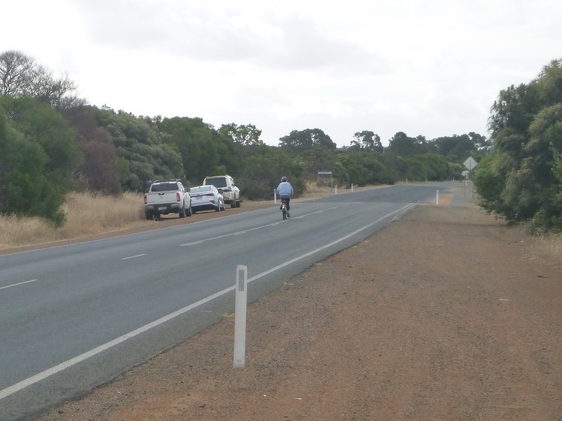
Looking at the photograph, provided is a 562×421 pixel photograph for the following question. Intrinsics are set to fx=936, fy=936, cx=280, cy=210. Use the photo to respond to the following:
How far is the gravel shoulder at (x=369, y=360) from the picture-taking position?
25.4 ft

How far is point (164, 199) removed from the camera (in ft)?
148

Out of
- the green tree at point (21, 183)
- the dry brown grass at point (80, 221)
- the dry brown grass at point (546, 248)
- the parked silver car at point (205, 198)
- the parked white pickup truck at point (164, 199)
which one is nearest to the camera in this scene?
the dry brown grass at point (546, 248)

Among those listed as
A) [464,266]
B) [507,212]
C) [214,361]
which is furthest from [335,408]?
[507,212]

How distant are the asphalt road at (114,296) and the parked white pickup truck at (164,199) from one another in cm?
1315

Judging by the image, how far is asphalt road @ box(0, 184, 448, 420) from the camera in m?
9.30

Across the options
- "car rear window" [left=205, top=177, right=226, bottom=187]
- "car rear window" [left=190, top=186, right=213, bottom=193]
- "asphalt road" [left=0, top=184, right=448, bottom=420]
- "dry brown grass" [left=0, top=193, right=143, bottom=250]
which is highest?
"car rear window" [left=205, top=177, right=226, bottom=187]

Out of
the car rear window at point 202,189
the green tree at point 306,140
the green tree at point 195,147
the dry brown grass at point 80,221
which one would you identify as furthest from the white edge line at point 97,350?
the green tree at point 306,140

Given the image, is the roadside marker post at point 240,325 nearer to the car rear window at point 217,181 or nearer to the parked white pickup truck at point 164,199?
the parked white pickup truck at point 164,199

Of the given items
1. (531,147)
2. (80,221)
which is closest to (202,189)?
(80,221)

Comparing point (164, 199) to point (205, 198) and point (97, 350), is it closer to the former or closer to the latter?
point (205, 198)

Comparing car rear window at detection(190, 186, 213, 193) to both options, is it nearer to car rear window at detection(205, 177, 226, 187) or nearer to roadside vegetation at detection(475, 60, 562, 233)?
car rear window at detection(205, 177, 226, 187)

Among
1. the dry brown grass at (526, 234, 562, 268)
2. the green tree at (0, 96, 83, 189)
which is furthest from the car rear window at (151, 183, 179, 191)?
the dry brown grass at (526, 234, 562, 268)

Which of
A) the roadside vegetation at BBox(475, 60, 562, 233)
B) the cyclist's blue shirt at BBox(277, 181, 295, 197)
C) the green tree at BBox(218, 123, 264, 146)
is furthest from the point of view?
the green tree at BBox(218, 123, 264, 146)

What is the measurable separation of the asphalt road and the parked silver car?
697 inches
